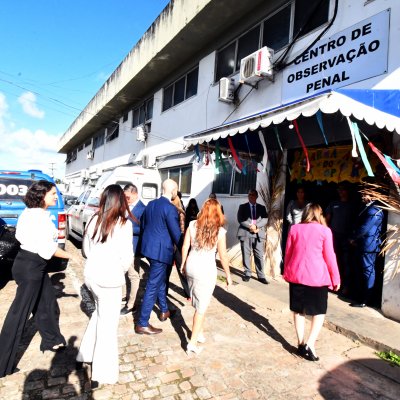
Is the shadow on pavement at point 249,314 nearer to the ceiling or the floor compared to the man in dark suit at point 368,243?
nearer to the floor

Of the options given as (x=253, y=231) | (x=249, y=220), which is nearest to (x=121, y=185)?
(x=249, y=220)

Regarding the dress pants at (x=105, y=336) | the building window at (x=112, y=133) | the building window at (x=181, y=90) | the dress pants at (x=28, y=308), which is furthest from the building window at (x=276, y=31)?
the building window at (x=112, y=133)

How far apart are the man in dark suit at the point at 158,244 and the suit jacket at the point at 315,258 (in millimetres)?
→ 1434

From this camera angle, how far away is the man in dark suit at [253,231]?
6.57m

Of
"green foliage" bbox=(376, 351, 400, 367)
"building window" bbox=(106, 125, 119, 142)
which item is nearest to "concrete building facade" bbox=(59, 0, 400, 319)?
"green foliage" bbox=(376, 351, 400, 367)

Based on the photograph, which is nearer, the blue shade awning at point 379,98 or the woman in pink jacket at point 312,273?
the woman in pink jacket at point 312,273

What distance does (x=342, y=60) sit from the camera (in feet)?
18.1

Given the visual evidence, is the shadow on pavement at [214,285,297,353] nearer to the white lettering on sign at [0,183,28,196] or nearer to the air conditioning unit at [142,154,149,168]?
the white lettering on sign at [0,183,28,196]

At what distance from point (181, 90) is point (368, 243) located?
26.5 ft

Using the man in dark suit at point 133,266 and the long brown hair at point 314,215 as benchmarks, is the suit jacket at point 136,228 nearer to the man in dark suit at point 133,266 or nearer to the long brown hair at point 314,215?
the man in dark suit at point 133,266

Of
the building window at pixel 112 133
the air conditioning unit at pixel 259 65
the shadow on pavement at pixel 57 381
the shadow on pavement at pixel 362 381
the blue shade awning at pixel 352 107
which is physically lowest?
the shadow on pavement at pixel 362 381

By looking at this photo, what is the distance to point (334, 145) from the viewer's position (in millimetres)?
5855

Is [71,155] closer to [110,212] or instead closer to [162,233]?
[162,233]

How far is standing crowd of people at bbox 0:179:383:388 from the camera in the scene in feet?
9.09
